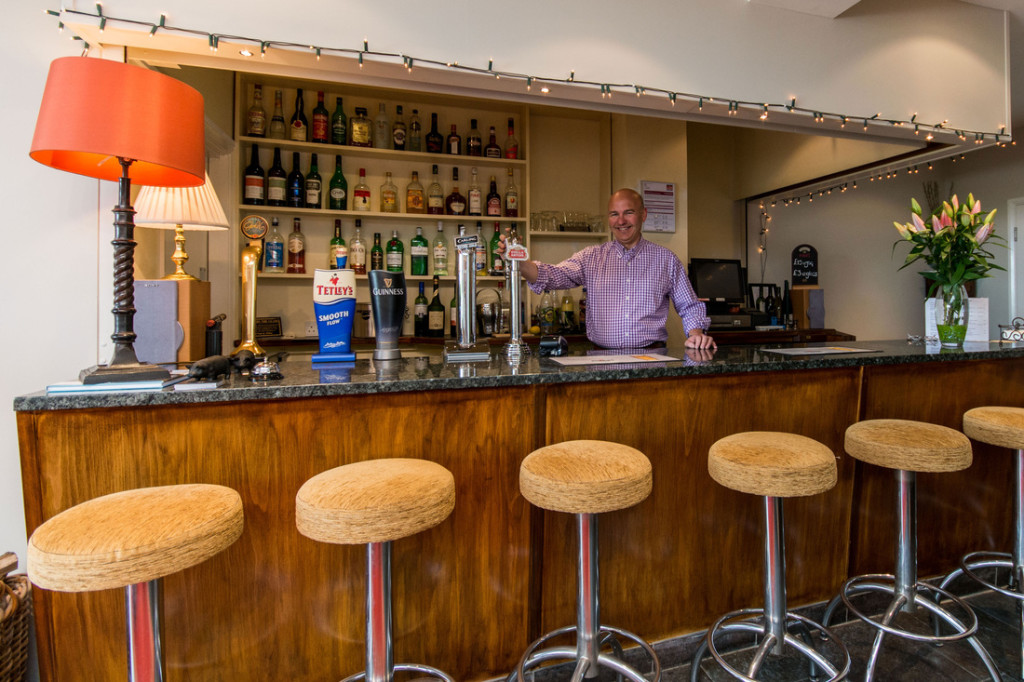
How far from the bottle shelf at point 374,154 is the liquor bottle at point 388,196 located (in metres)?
0.16

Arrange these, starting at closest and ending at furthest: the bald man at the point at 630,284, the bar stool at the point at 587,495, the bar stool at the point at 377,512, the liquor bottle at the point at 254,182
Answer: the bar stool at the point at 377,512
the bar stool at the point at 587,495
the bald man at the point at 630,284
the liquor bottle at the point at 254,182

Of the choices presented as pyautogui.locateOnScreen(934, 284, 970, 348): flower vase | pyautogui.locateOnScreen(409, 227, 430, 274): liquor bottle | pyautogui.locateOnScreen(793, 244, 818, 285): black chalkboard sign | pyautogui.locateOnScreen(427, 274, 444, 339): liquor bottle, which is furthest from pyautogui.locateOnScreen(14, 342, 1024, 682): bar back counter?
pyautogui.locateOnScreen(793, 244, 818, 285): black chalkboard sign

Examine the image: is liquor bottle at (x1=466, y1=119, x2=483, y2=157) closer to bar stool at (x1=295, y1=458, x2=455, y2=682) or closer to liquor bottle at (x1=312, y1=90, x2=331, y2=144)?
liquor bottle at (x1=312, y1=90, x2=331, y2=144)

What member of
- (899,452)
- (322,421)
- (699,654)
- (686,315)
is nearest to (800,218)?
(686,315)

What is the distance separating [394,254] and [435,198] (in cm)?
46

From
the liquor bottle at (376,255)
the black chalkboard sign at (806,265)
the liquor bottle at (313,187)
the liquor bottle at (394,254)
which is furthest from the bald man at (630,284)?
the black chalkboard sign at (806,265)

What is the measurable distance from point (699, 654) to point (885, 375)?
3.83ft

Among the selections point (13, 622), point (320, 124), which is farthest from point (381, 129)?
point (13, 622)

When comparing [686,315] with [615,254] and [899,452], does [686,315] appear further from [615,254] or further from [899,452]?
[899,452]

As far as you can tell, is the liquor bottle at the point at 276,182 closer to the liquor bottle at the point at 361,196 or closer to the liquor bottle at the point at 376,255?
the liquor bottle at the point at 361,196

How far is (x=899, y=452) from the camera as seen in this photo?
1.46m

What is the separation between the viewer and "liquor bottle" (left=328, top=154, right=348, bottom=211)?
131 inches

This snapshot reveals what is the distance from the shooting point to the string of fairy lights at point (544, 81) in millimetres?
1743

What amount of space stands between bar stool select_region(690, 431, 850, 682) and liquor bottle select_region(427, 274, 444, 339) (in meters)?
2.33
